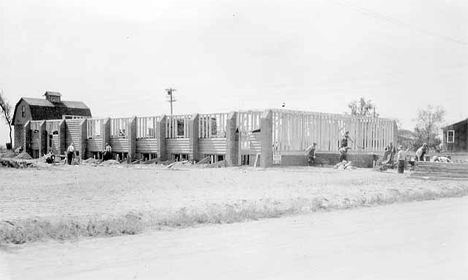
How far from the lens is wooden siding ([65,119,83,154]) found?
44000 mm

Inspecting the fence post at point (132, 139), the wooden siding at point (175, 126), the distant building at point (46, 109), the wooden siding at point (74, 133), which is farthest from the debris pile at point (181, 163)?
the distant building at point (46, 109)

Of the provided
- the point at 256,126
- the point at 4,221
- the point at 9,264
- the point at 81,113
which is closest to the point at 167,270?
the point at 9,264

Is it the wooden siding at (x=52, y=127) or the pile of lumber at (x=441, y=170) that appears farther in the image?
the wooden siding at (x=52, y=127)

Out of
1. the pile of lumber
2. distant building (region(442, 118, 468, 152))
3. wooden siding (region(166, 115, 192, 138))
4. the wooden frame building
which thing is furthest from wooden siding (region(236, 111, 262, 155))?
distant building (region(442, 118, 468, 152))

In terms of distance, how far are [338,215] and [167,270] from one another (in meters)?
6.19

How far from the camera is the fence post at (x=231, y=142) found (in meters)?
29.9

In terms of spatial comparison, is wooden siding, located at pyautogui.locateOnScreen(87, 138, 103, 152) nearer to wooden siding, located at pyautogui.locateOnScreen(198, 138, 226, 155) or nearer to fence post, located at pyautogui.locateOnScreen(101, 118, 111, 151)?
fence post, located at pyautogui.locateOnScreen(101, 118, 111, 151)

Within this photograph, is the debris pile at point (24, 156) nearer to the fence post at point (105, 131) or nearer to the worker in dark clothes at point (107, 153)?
the fence post at point (105, 131)

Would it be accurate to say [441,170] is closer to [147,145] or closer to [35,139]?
[147,145]

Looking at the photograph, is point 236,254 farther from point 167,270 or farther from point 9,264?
point 9,264

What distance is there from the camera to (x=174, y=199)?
13688 mm

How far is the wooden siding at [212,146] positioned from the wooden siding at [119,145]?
888 cm

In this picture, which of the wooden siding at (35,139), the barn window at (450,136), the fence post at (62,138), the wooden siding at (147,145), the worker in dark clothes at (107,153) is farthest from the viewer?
the barn window at (450,136)

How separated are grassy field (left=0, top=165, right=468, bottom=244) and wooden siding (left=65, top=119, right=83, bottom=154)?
25750 millimetres
